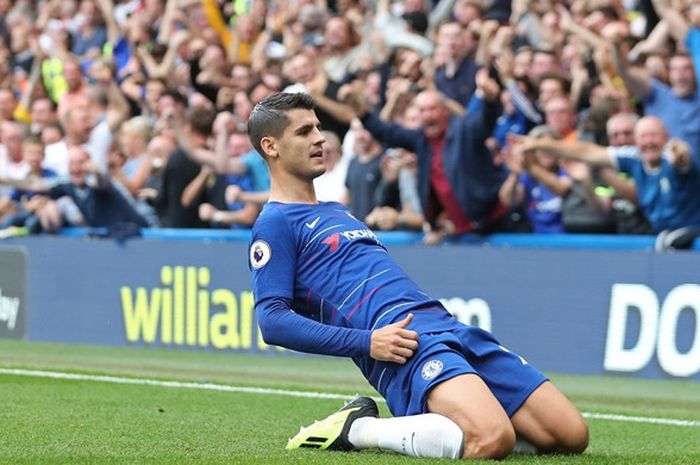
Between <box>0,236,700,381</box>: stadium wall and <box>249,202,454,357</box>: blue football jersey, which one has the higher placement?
<box>249,202,454,357</box>: blue football jersey

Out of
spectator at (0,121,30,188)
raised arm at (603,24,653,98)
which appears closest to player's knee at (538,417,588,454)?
raised arm at (603,24,653,98)

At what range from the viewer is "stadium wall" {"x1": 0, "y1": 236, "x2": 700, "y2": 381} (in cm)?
1223

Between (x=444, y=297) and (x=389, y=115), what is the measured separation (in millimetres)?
2236

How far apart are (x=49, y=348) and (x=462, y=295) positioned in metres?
4.66

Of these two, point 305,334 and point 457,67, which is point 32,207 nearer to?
point 457,67

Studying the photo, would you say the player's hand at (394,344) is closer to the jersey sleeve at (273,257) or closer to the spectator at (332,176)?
the jersey sleeve at (273,257)

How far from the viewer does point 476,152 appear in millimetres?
13492

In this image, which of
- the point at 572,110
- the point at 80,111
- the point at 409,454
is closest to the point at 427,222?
the point at 572,110

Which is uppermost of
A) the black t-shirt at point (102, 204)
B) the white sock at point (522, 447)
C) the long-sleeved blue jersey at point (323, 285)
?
the long-sleeved blue jersey at point (323, 285)

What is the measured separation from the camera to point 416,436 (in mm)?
6922

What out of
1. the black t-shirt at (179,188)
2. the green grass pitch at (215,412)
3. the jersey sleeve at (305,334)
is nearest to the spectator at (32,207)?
the black t-shirt at (179,188)

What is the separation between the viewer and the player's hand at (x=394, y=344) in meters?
6.88

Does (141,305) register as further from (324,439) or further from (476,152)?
(324,439)

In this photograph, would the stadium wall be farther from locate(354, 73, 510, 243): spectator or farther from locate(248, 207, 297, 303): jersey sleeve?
locate(248, 207, 297, 303): jersey sleeve
